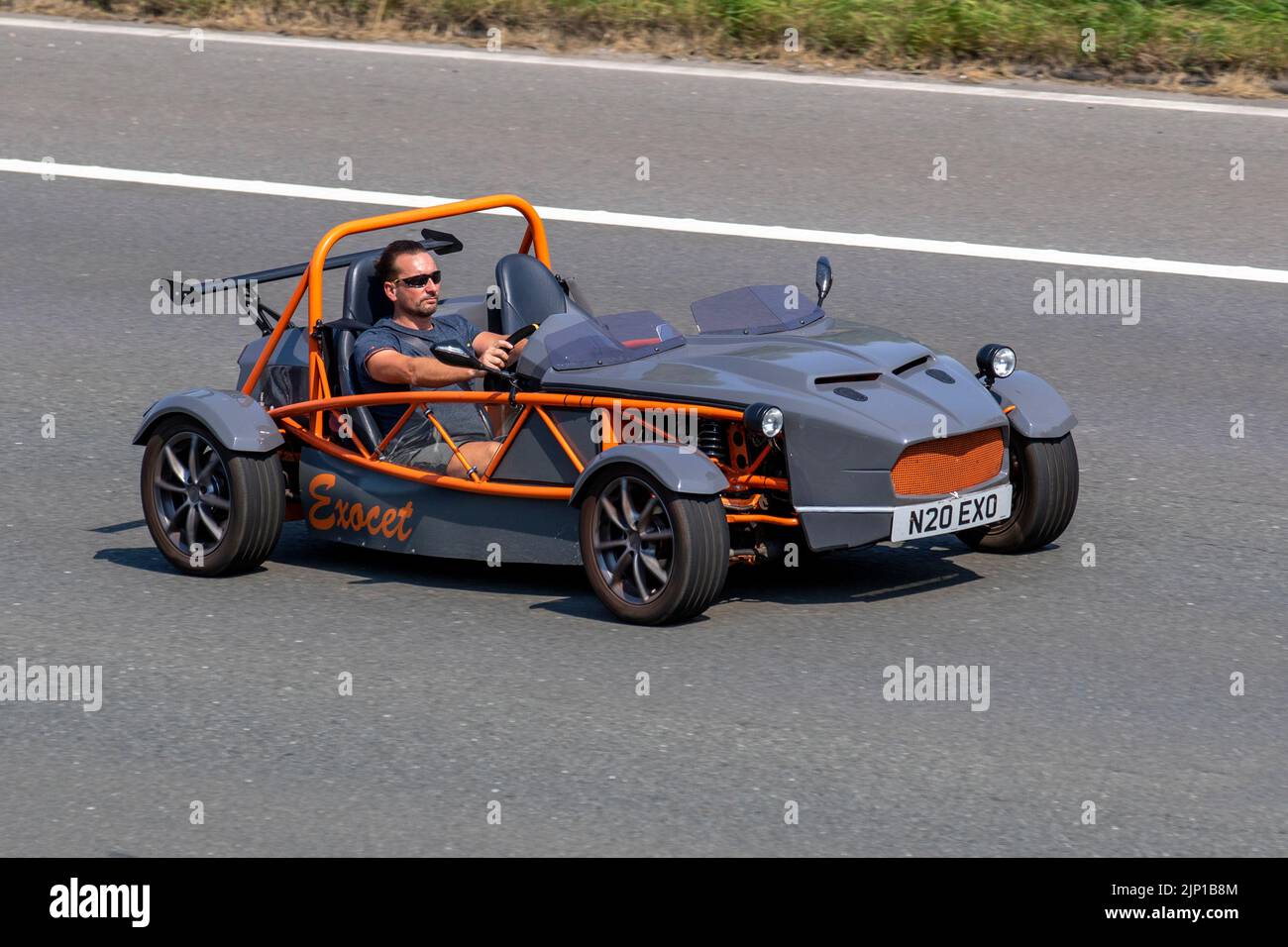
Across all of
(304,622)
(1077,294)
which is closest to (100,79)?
(1077,294)

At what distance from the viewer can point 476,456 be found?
7.95 metres

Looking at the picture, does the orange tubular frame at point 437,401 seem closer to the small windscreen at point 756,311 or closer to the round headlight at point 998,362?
the small windscreen at point 756,311

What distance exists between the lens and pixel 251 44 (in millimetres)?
15336

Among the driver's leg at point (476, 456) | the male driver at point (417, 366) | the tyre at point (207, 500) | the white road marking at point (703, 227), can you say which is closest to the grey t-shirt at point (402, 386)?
the male driver at point (417, 366)

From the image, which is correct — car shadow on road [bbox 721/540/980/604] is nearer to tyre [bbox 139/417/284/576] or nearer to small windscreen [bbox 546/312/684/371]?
small windscreen [bbox 546/312/684/371]

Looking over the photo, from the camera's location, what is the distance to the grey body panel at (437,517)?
303 inches

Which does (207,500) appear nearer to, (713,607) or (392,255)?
(392,255)

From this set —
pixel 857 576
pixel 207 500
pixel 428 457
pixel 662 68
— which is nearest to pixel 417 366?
pixel 428 457

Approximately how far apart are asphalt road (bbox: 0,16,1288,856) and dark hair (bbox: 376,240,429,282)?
1.12 metres

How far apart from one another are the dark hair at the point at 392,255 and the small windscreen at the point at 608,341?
2.76 ft

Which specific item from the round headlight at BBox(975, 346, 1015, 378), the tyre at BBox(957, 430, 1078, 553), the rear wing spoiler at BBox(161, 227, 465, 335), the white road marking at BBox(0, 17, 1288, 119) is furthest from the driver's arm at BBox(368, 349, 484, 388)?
the white road marking at BBox(0, 17, 1288, 119)

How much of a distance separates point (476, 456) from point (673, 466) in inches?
42.9

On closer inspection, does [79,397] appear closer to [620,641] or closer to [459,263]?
[459,263]

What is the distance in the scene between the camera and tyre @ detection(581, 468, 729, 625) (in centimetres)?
711
